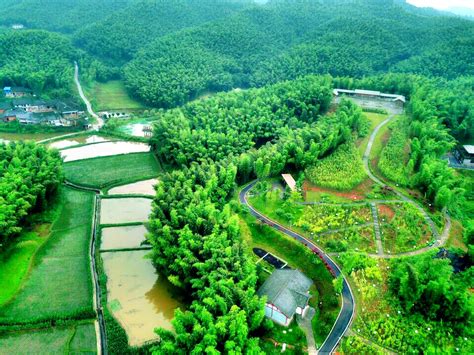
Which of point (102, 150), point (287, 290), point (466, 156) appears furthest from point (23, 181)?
point (466, 156)

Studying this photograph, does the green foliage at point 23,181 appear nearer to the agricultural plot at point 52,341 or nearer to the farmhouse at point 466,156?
the agricultural plot at point 52,341

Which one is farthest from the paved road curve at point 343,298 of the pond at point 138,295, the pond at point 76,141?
the pond at point 76,141

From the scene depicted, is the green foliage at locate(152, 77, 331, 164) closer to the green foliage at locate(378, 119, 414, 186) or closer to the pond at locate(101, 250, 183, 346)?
the green foliage at locate(378, 119, 414, 186)

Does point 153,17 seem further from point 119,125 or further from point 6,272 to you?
point 6,272

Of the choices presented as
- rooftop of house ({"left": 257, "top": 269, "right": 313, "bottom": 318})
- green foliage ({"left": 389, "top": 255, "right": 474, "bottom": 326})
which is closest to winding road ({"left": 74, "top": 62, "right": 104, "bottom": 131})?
rooftop of house ({"left": 257, "top": 269, "right": 313, "bottom": 318})

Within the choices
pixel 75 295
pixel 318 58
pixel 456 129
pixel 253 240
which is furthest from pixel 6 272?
pixel 318 58

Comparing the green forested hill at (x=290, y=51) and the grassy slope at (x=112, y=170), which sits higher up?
the green forested hill at (x=290, y=51)
